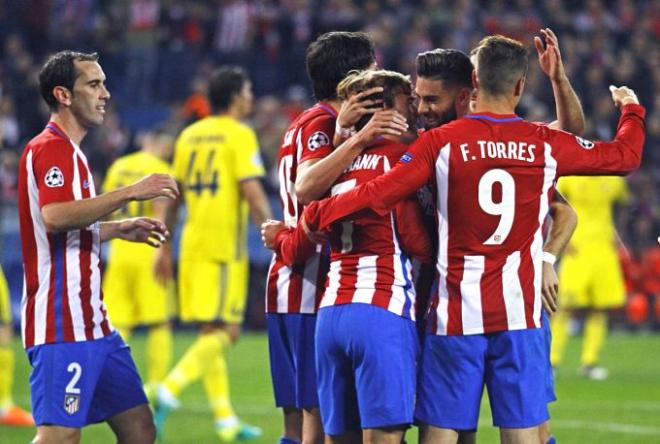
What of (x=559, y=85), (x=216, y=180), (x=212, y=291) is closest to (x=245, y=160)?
(x=216, y=180)

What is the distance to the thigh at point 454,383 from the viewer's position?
17.8 feet

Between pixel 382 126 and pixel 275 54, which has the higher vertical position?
pixel 275 54

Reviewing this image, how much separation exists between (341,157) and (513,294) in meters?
0.97

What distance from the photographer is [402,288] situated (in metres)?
5.50

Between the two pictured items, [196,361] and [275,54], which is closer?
[196,361]

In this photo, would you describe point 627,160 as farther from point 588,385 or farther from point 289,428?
point 588,385

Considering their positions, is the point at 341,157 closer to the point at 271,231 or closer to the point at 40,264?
the point at 271,231

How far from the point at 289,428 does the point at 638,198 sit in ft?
44.9

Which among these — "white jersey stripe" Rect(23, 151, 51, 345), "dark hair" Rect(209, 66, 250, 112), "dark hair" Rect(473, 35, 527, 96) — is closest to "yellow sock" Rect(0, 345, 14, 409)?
"dark hair" Rect(209, 66, 250, 112)

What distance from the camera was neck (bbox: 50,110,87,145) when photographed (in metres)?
6.30

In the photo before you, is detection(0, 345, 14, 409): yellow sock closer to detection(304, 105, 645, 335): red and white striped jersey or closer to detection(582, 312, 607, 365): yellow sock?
detection(304, 105, 645, 335): red and white striped jersey

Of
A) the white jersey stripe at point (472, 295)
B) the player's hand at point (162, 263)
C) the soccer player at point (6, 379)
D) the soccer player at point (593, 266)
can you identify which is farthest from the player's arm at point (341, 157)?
the soccer player at point (593, 266)

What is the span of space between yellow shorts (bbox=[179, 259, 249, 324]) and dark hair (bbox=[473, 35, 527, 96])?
463 centimetres

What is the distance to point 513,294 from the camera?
5473 millimetres
